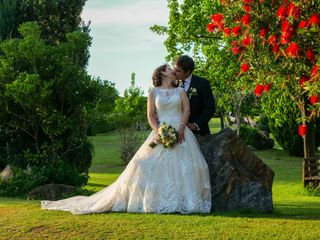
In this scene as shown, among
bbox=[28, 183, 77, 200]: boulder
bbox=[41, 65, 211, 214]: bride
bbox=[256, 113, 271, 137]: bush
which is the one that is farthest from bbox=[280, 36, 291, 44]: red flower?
bbox=[256, 113, 271, 137]: bush

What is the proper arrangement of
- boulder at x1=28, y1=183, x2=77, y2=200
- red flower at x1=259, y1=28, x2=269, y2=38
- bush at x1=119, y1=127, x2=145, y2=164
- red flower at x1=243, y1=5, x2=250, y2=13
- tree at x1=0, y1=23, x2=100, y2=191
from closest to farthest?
red flower at x1=243, y1=5, x2=250, y2=13 → red flower at x1=259, y1=28, x2=269, y2=38 → boulder at x1=28, y1=183, x2=77, y2=200 → tree at x1=0, y1=23, x2=100, y2=191 → bush at x1=119, y1=127, x2=145, y2=164

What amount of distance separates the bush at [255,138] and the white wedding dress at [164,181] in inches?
996

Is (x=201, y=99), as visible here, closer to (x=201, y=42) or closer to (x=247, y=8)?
(x=247, y=8)

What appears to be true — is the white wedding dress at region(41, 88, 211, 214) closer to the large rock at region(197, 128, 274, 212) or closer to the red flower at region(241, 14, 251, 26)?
the large rock at region(197, 128, 274, 212)

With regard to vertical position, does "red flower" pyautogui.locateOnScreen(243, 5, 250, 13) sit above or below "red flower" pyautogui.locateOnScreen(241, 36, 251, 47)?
above

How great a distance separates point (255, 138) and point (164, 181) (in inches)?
1030

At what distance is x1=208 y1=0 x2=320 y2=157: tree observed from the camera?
8.29 metres

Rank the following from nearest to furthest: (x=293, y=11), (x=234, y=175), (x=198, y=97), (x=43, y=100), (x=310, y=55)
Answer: (x=293, y=11), (x=310, y=55), (x=234, y=175), (x=198, y=97), (x=43, y=100)

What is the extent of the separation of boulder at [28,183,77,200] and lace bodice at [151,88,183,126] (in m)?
4.12

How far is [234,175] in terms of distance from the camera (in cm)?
1159

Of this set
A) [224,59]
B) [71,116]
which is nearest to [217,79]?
[224,59]

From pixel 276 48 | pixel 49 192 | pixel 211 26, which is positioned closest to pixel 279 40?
pixel 276 48

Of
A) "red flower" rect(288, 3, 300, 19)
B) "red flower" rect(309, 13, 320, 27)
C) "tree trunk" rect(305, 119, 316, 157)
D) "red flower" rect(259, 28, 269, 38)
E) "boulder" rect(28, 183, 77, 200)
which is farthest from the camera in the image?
"tree trunk" rect(305, 119, 316, 157)

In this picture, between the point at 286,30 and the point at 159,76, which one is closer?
the point at 286,30
